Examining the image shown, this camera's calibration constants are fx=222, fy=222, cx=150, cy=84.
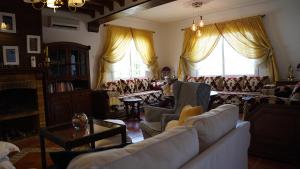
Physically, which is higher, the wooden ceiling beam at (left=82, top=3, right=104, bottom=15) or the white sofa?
the wooden ceiling beam at (left=82, top=3, right=104, bottom=15)

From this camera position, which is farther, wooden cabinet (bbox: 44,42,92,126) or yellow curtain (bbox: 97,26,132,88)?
yellow curtain (bbox: 97,26,132,88)

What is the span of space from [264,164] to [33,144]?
3628mm

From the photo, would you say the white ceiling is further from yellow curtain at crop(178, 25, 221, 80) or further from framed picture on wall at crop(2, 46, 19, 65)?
framed picture on wall at crop(2, 46, 19, 65)

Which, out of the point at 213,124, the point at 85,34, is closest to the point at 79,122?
the point at 213,124

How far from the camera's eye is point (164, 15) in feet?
22.4

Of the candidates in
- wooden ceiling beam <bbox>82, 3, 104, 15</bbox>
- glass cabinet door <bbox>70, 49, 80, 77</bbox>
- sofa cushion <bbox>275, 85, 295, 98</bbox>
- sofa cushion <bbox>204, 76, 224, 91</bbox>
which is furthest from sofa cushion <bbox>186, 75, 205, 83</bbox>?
glass cabinet door <bbox>70, 49, 80, 77</bbox>

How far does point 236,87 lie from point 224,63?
0.95m

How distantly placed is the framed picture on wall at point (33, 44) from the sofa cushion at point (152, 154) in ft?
12.9

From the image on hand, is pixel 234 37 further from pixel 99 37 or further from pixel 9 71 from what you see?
pixel 9 71

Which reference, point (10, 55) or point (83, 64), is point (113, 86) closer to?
point (83, 64)

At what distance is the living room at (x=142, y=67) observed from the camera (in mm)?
2900

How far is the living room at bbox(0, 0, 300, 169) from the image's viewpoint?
2900 mm

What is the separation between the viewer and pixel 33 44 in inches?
169

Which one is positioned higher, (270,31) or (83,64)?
(270,31)
